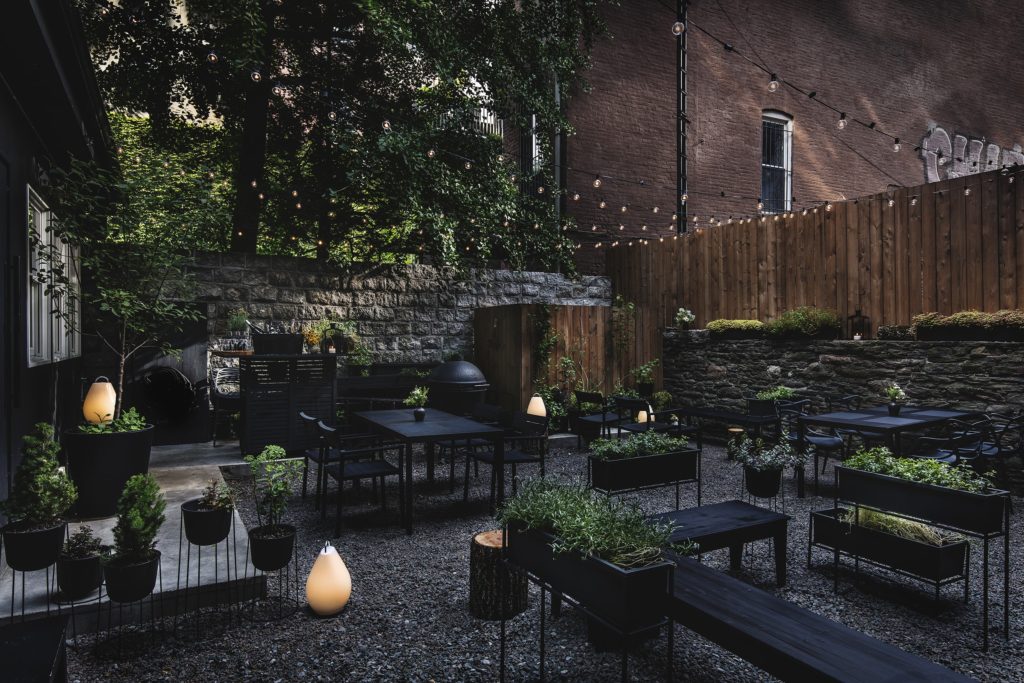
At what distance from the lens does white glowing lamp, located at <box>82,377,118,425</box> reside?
495 cm

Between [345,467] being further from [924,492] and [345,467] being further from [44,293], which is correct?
[924,492]

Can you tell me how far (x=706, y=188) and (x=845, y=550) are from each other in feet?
37.7

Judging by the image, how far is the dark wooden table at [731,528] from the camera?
3705mm

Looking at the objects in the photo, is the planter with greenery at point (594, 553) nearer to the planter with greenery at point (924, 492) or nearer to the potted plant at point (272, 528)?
the potted plant at point (272, 528)

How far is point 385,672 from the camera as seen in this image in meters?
2.99

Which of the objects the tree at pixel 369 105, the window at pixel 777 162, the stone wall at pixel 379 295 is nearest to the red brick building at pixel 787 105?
the window at pixel 777 162

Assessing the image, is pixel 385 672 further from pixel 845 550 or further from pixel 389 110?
pixel 389 110

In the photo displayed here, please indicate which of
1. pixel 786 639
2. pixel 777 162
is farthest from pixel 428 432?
pixel 777 162

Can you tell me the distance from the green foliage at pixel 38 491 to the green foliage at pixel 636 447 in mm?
3366

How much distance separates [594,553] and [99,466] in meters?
4.27

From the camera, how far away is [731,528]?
3822mm

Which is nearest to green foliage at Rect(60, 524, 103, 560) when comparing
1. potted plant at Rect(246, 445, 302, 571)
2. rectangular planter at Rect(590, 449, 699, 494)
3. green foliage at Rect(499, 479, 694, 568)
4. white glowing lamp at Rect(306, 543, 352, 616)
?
potted plant at Rect(246, 445, 302, 571)

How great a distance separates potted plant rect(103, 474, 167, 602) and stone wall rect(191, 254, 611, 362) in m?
5.71

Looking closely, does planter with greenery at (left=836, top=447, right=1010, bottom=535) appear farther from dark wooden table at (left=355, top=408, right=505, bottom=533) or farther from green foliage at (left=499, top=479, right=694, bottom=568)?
dark wooden table at (left=355, top=408, right=505, bottom=533)
